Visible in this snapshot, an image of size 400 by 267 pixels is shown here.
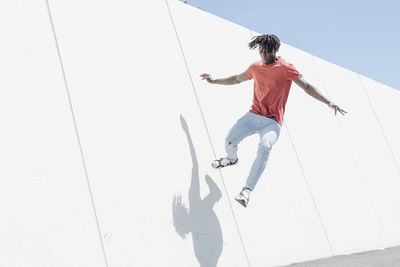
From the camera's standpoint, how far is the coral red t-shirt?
3.93 m

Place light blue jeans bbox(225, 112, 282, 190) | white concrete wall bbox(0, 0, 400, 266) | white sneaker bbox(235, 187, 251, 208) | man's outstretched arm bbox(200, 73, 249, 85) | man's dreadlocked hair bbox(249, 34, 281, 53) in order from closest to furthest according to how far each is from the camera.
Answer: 1. white concrete wall bbox(0, 0, 400, 266)
2. white sneaker bbox(235, 187, 251, 208)
3. light blue jeans bbox(225, 112, 282, 190)
4. man's dreadlocked hair bbox(249, 34, 281, 53)
5. man's outstretched arm bbox(200, 73, 249, 85)

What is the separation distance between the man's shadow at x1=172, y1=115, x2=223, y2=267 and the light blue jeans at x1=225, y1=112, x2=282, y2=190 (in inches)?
14.1

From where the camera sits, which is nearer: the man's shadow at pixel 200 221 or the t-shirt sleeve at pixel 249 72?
the man's shadow at pixel 200 221

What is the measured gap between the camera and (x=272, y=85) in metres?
3.97

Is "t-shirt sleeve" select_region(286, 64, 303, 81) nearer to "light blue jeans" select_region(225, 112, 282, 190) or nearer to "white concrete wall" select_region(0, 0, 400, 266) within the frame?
"light blue jeans" select_region(225, 112, 282, 190)

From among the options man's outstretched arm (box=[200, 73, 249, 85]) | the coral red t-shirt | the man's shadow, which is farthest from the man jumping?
the man's shadow

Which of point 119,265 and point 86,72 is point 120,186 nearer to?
point 119,265

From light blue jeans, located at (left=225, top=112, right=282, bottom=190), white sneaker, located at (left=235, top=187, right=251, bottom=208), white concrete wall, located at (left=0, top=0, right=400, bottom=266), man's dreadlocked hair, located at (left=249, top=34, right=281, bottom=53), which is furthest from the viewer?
man's dreadlocked hair, located at (left=249, top=34, right=281, bottom=53)

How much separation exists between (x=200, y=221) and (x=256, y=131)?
95 cm

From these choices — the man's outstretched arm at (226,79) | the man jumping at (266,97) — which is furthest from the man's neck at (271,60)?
the man's outstretched arm at (226,79)

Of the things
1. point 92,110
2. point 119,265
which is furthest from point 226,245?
point 92,110

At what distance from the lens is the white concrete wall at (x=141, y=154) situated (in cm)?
286

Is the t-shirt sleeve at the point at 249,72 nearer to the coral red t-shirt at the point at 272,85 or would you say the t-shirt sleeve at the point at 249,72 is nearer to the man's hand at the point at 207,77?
the coral red t-shirt at the point at 272,85

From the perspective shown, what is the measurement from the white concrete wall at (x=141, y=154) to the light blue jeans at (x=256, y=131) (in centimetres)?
34
